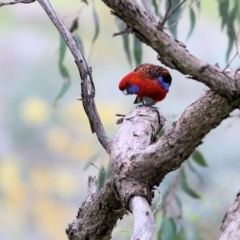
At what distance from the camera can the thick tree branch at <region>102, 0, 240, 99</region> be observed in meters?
0.61

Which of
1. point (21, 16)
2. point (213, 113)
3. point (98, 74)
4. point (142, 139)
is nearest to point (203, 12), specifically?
point (98, 74)

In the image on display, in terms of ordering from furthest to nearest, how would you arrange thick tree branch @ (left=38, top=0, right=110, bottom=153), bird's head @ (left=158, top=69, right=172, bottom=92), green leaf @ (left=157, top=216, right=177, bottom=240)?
green leaf @ (left=157, top=216, right=177, bottom=240), bird's head @ (left=158, top=69, right=172, bottom=92), thick tree branch @ (left=38, top=0, right=110, bottom=153)

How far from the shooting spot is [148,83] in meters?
1.21

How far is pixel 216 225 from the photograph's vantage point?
2.29m

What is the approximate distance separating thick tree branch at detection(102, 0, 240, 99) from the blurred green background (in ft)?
4.86

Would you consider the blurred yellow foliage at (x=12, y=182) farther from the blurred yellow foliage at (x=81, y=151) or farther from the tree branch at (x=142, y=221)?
the tree branch at (x=142, y=221)

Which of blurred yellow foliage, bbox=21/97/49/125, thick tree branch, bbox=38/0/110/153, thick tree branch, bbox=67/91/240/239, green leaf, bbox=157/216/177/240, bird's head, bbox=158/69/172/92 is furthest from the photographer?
blurred yellow foliage, bbox=21/97/49/125

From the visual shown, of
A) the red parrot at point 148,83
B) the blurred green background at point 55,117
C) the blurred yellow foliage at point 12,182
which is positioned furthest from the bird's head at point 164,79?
the blurred yellow foliage at point 12,182

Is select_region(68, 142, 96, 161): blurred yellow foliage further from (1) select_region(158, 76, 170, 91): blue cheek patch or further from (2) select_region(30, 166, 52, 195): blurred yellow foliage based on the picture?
(1) select_region(158, 76, 170, 91): blue cheek patch

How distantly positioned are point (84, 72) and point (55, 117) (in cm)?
126

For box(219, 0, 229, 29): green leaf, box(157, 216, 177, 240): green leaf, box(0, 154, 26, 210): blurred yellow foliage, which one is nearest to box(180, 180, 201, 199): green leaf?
box(157, 216, 177, 240): green leaf

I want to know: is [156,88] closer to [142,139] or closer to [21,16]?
[142,139]

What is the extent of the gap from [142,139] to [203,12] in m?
1.43

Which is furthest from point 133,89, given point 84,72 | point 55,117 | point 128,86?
point 55,117
